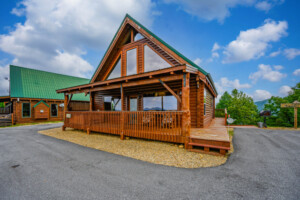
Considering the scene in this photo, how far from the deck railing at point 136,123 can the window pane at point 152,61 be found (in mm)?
3224

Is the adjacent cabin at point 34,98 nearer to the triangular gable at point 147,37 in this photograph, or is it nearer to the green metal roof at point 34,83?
the green metal roof at point 34,83

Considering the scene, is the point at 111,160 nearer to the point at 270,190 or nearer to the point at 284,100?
the point at 270,190

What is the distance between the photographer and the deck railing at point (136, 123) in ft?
18.4

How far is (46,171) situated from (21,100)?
17576mm

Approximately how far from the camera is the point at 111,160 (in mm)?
4301

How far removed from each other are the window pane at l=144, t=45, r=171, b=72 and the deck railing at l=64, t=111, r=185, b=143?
3.22m

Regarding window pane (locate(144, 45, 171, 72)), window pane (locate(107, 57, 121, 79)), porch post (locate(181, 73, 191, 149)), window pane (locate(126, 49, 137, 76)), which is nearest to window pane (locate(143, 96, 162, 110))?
window pane (locate(126, 49, 137, 76))

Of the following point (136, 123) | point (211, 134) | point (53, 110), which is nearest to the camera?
point (211, 134)

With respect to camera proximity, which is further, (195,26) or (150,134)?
(195,26)

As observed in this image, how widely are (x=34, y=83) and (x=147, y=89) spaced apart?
18.0m

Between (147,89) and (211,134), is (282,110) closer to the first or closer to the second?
(211,134)

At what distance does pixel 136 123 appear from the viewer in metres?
6.94

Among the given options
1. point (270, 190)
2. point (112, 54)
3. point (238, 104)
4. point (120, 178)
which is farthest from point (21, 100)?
point (238, 104)

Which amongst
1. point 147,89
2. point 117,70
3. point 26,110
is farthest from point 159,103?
point 26,110
